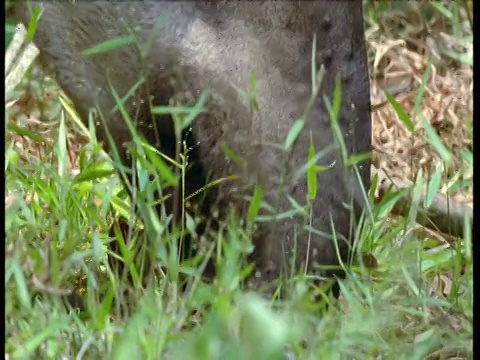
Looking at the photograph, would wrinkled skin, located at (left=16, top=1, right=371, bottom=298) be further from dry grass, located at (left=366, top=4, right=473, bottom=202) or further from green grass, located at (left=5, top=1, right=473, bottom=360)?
dry grass, located at (left=366, top=4, right=473, bottom=202)

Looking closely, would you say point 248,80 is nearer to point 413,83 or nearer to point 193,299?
point 193,299

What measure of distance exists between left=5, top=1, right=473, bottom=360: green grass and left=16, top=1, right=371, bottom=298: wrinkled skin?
69 mm

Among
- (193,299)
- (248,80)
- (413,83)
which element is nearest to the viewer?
(193,299)

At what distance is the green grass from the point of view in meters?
1.21

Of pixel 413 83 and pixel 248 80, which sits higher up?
pixel 248 80

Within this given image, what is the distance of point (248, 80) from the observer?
1.61 m

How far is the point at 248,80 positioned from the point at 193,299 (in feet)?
1.36

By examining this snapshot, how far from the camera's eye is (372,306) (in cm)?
145

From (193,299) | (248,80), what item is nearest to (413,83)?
(248,80)

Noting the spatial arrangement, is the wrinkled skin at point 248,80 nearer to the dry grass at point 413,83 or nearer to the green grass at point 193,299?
the green grass at point 193,299

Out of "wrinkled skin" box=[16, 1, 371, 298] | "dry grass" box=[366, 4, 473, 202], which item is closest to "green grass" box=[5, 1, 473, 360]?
"wrinkled skin" box=[16, 1, 371, 298]

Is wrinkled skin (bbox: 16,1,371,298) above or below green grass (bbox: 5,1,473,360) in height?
above

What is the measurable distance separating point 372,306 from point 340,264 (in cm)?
→ 22

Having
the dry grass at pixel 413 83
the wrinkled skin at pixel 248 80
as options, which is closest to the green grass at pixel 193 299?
the wrinkled skin at pixel 248 80
